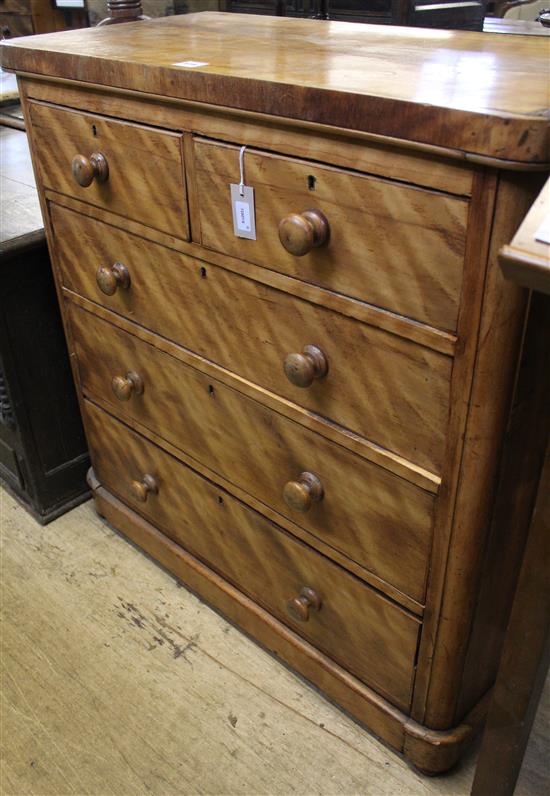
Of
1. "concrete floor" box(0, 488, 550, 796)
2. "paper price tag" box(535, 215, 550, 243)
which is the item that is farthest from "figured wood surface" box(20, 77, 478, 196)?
"concrete floor" box(0, 488, 550, 796)

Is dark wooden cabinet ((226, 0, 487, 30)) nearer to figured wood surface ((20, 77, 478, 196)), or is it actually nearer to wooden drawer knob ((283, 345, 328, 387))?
figured wood surface ((20, 77, 478, 196))

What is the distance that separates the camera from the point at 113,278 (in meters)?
1.32

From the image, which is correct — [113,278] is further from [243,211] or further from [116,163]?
[243,211]

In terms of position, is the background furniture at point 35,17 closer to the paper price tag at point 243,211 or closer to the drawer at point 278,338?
the drawer at point 278,338

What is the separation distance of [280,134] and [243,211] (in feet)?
0.44

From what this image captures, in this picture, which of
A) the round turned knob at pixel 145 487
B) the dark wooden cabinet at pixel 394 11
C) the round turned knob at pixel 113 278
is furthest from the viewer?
the dark wooden cabinet at pixel 394 11

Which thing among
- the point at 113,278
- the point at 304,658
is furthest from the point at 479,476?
the point at 113,278

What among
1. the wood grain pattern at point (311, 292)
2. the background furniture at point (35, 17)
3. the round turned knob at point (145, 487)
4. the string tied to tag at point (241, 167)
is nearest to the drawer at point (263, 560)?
the round turned knob at point (145, 487)

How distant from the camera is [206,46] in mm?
1195

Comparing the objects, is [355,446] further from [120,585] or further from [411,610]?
[120,585]

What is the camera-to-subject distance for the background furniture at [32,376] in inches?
62.1

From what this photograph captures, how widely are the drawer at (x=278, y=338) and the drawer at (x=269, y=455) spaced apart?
6 centimetres

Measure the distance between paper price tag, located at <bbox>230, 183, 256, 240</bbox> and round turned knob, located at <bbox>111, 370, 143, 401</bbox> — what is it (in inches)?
18.7

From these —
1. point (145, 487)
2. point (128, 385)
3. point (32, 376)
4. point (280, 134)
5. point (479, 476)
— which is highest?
point (280, 134)
